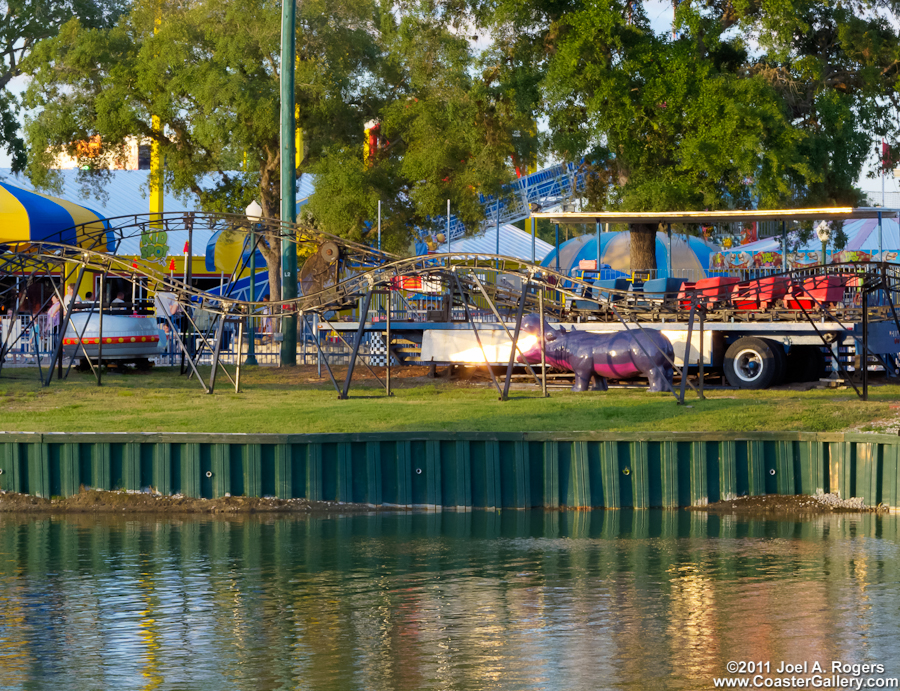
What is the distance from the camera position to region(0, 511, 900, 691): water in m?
9.10

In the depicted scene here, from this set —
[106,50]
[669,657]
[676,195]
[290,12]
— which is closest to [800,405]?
[669,657]

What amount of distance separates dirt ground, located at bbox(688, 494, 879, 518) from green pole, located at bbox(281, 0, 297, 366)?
Result: 1444 centimetres

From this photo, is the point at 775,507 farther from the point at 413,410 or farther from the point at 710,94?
the point at 710,94

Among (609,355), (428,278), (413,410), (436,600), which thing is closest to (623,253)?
(428,278)

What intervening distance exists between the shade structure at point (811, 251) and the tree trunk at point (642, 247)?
248cm

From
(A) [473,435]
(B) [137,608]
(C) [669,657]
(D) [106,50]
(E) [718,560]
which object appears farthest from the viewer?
(D) [106,50]

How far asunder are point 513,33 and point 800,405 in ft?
57.1

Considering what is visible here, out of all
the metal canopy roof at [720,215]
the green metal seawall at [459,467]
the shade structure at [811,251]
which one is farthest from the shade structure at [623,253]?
the green metal seawall at [459,467]

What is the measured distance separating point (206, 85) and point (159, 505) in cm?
2524

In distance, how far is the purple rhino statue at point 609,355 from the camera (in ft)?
74.1

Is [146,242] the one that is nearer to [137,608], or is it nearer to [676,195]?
[676,195]

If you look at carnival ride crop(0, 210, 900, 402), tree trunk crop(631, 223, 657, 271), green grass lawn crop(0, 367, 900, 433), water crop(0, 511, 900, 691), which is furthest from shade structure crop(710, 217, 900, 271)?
water crop(0, 511, 900, 691)

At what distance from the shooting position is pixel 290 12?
2909 cm

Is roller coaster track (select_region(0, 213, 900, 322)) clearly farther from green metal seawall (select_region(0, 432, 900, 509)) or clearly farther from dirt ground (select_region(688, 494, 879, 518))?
dirt ground (select_region(688, 494, 879, 518))
